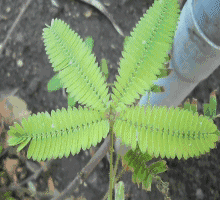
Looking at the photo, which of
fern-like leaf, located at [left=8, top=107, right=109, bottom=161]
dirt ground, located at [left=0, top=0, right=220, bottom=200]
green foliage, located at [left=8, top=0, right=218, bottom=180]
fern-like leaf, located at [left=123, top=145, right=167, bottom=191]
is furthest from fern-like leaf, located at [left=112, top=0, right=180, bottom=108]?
dirt ground, located at [left=0, top=0, right=220, bottom=200]

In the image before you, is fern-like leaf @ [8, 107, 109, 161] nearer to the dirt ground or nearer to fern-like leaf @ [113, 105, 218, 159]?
fern-like leaf @ [113, 105, 218, 159]

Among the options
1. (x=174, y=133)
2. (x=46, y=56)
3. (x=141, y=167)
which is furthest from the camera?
(x=46, y=56)

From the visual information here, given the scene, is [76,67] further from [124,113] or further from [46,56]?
[46,56]

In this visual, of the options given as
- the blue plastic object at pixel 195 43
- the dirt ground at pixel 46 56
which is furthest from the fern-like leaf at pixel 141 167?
the dirt ground at pixel 46 56

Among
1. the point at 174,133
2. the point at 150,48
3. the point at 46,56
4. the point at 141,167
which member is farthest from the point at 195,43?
the point at 46,56

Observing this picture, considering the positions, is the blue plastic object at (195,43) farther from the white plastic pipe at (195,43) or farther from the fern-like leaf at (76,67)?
the fern-like leaf at (76,67)

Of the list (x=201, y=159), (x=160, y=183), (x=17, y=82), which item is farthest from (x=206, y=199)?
(x=17, y=82)
